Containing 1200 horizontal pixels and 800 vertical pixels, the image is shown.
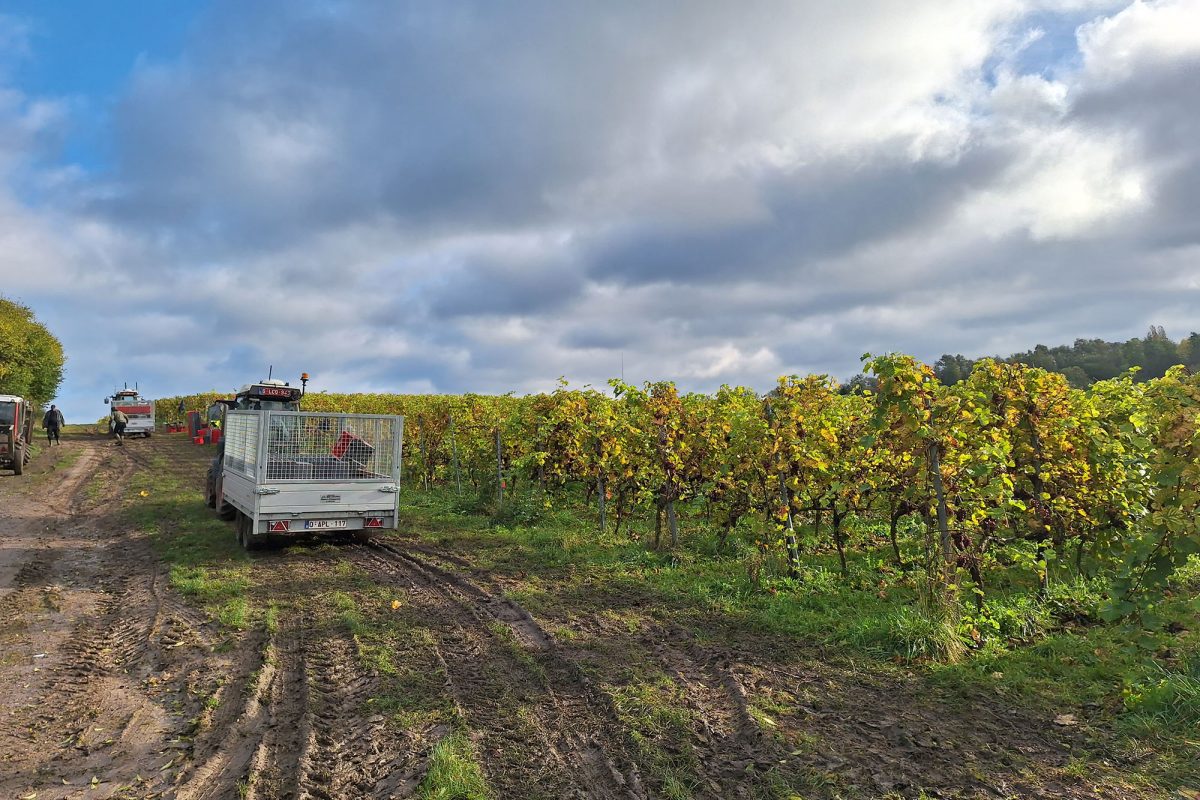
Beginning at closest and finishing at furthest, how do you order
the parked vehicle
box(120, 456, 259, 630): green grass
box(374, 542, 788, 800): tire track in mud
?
box(374, 542, 788, 800): tire track in mud, box(120, 456, 259, 630): green grass, the parked vehicle

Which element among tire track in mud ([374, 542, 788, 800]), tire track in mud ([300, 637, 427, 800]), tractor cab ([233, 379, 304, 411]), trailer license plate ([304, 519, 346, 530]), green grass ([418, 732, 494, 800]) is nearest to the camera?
green grass ([418, 732, 494, 800])

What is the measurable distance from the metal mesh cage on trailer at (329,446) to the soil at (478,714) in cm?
249

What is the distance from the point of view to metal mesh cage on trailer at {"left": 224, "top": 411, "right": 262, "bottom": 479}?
10047mm

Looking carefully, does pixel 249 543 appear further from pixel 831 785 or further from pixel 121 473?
pixel 121 473

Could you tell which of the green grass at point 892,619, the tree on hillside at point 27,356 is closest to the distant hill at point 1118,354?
the green grass at point 892,619

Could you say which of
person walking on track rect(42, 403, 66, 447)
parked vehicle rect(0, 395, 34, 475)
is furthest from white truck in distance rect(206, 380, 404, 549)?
person walking on track rect(42, 403, 66, 447)

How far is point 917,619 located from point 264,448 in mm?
8780

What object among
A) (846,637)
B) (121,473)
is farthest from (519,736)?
(121,473)

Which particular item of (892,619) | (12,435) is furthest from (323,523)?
(12,435)

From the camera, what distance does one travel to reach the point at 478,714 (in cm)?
477

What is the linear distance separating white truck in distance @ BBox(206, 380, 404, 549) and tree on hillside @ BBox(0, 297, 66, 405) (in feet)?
118

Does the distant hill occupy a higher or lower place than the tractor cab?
higher

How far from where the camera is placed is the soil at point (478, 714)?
155 inches

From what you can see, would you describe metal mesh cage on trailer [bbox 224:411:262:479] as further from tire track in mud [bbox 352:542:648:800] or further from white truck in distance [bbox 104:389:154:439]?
white truck in distance [bbox 104:389:154:439]
